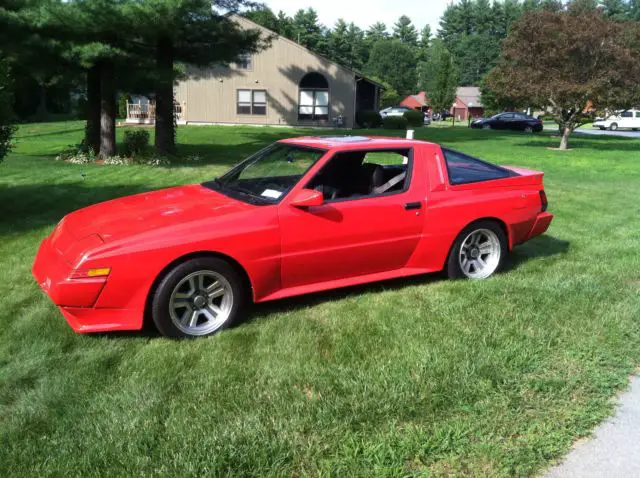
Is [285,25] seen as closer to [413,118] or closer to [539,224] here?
[413,118]

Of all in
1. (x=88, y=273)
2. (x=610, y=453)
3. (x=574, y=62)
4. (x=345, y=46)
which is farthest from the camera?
(x=345, y=46)

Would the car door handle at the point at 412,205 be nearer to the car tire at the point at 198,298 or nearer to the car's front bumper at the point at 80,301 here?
the car tire at the point at 198,298

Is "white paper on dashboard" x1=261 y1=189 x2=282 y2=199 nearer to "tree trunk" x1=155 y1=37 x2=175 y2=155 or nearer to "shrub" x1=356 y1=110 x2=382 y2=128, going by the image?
"tree trunk" x1=155 y1=37 x2=175 y2=155

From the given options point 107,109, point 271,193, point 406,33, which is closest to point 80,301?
point 271,193

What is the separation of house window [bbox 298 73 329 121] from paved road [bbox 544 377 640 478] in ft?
115

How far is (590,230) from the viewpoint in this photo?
8.01 meters

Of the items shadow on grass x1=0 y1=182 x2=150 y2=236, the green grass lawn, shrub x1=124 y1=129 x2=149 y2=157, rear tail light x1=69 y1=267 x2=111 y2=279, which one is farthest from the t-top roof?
shrub x1=124 y1=129 x2=149 y2=157

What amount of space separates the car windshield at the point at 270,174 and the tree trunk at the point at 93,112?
12.0 m

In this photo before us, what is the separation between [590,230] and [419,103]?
70612mm

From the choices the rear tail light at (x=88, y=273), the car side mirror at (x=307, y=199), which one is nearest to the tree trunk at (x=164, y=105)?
the car side mirror at (x=307, y=199)

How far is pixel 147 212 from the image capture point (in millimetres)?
4457

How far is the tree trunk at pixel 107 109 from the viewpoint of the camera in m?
14.9

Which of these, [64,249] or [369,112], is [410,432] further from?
[369,112]

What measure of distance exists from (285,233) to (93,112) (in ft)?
45.2
